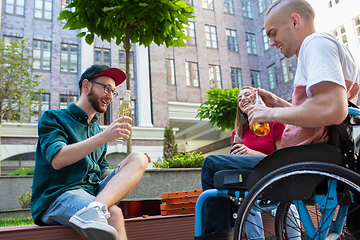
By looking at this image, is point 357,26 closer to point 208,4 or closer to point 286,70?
point 286,70

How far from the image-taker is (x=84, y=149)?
1869 mm

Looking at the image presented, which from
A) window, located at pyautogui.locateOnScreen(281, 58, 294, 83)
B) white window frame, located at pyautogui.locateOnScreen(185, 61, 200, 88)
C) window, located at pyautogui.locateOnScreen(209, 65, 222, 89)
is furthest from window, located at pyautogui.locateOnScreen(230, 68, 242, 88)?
window, located at pyautogui.locateOnScreen(281, 58, 294, 83)

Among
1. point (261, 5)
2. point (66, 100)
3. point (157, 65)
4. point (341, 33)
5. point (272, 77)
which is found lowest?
point (66, 100)

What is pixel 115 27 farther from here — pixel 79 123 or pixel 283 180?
pixel 283 180

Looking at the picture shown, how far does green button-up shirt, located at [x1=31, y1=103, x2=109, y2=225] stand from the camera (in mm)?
1944

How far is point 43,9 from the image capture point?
16.8 meters

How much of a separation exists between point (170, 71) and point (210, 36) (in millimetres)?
4602

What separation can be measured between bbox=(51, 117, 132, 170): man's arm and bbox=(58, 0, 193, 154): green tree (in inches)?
97.7

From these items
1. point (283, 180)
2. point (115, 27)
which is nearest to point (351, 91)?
point (283, 180)

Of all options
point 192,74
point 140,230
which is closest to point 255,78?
point 192,74

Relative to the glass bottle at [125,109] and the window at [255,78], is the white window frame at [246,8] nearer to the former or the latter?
the window at [255,78]

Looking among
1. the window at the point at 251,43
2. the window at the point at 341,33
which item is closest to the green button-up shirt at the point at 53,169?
the window at the point at 341,33

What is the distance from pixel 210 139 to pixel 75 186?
23.6m

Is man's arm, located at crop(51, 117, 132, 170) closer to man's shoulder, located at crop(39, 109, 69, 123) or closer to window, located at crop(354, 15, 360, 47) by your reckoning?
man's shoulder, located at crop(39, 109, 69, 123)
